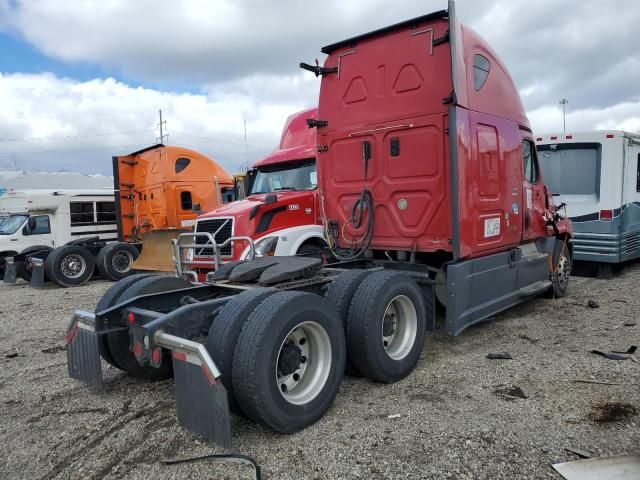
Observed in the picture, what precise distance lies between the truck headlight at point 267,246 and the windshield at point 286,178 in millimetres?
1332

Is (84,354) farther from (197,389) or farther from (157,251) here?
(157,251)

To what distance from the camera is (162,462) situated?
3094mm

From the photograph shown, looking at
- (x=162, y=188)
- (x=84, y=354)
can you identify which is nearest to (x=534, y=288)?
(x=84, y=354)

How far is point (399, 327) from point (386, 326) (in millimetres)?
216

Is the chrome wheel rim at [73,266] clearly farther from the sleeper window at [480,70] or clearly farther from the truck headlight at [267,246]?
the sleeper window at [480,70]

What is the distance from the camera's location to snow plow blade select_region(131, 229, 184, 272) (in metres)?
Result: 10.5

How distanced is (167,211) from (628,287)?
10.4 metres

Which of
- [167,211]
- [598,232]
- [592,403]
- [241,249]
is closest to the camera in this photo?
[592,403]

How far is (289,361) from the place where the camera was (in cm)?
351

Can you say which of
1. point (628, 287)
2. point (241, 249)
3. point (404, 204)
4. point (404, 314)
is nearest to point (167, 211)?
point (241, 249)

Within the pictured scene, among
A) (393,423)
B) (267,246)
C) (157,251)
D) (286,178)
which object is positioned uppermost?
(286,178)

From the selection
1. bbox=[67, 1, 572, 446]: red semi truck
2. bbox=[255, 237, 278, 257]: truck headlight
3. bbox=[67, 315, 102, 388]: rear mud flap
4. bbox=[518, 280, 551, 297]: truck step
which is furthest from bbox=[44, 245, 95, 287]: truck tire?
bbox=[518, 280, 551, 297]: truck step

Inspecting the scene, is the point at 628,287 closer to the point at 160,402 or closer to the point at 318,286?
the point at 318,286

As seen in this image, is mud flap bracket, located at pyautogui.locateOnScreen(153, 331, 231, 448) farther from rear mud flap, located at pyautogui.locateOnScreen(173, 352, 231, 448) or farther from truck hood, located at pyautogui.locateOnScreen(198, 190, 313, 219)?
truck hood, located at pyautogui.locateOnScreen(198, 190, 313, 219)
